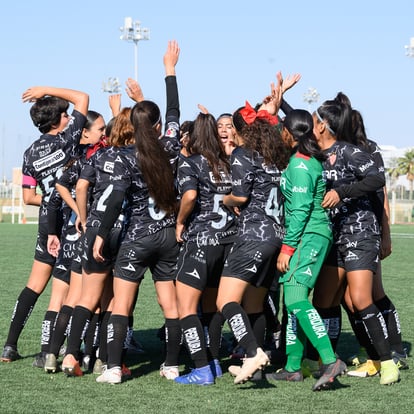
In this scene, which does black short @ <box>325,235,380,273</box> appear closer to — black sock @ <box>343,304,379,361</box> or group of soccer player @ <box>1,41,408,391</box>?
group of soccer player @ <box>1,41,408,391</box>

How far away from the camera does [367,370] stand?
720cm

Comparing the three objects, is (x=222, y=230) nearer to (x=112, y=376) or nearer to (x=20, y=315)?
(x=112, y=376)

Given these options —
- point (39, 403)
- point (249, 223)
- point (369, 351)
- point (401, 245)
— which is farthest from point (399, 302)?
point (401, 245)

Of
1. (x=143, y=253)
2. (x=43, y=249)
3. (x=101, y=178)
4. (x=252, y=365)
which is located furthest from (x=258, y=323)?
(x=43, y=249)

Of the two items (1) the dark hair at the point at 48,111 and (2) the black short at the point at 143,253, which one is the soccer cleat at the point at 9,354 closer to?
(2) the black short at the point at 143,253

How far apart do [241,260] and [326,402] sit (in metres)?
1.25

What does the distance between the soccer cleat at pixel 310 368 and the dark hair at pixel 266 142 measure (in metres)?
1.79

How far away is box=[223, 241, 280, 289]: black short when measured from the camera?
6.54 meters

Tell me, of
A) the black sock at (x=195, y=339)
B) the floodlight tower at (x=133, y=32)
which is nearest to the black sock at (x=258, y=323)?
the black sock at (x=195, y=339)

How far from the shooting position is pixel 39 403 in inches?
237

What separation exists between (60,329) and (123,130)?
1805 millimetres

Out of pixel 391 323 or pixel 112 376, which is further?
pixel 391 323

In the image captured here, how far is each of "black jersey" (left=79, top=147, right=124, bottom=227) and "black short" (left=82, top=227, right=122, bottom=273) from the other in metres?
0.07

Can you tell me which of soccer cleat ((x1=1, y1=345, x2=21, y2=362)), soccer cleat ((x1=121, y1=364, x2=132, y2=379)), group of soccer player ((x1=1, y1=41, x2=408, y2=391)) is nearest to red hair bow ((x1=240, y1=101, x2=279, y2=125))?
group of soccer player ((x1=1, y1=41, x2=408, y2=391))
